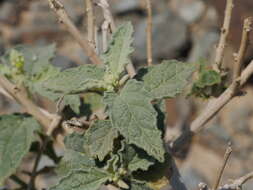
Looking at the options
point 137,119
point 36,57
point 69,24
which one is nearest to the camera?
point 137,119

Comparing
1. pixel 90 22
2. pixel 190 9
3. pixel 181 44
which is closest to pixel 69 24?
pixel 90 22

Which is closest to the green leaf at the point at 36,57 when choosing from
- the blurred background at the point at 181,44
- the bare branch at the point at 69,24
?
the bare branch at the point at 69,24

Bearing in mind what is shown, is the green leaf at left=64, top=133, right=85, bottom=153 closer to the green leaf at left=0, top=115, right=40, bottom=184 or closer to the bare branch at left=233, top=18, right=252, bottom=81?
the green leaf at left=0, top=115, right=40, bottom=184

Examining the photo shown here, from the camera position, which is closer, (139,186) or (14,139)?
(139,186)

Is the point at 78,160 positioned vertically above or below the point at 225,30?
below

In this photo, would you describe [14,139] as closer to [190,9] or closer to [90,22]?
[90,22]

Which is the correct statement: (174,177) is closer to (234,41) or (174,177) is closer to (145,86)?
(145,86)

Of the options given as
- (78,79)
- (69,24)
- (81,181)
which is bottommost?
(81,181)
